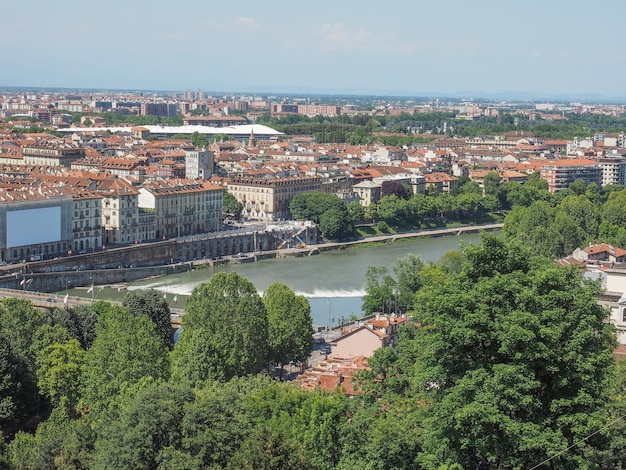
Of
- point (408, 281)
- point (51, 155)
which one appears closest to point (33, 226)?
point (408, 281)

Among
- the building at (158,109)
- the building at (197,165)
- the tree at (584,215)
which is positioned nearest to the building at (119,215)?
the building at (197,165)

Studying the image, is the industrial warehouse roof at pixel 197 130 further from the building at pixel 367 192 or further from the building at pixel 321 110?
the building at pixel 321 110

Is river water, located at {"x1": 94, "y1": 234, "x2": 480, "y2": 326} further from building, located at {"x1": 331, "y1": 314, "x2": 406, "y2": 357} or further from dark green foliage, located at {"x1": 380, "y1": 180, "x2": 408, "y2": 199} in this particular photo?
dark green foliage, located at {"x1": 380, "y1": 180, "x2": 408, "y2": 199}

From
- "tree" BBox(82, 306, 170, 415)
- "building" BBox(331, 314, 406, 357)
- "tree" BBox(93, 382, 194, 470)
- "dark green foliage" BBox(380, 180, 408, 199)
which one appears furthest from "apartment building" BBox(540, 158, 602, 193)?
"tree" BBox(93, 382, 194, 470)

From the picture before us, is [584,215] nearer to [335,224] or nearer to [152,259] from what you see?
[335,224]

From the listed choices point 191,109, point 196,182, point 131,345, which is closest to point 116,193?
point 196,182
